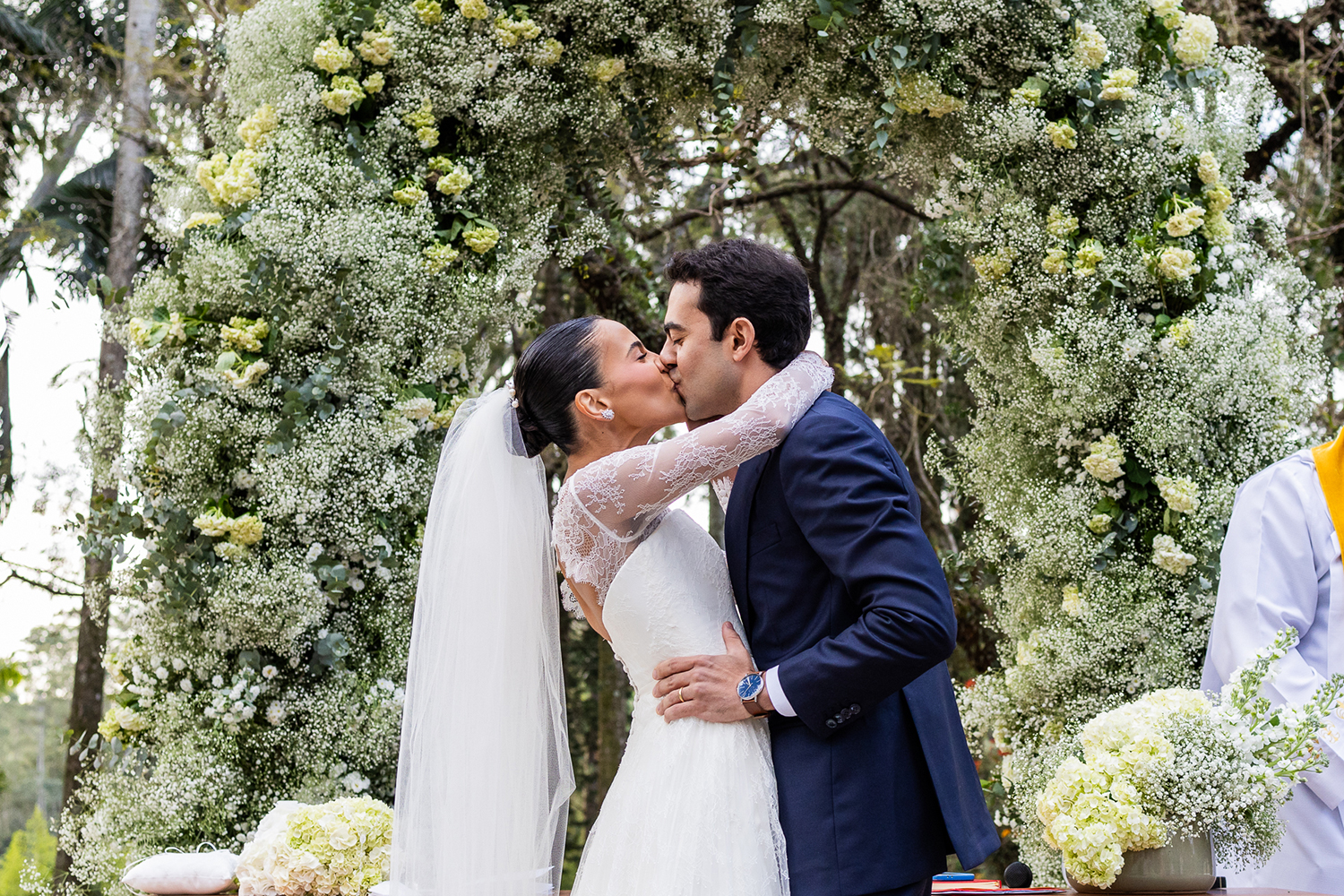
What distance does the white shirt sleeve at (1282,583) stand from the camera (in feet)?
10.3

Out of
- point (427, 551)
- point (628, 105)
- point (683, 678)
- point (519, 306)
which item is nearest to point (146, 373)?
point (519, 306)

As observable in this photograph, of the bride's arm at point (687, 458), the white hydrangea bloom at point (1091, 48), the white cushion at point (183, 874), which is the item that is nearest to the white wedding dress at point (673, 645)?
the bride's arm at point (687, 458)

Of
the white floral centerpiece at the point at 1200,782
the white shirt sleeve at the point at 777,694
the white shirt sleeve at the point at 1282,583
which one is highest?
the white shirt sleeve at the point at 1282,583

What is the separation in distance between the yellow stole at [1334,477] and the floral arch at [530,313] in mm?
579

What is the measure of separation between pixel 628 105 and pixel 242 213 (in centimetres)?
153

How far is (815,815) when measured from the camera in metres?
2.23

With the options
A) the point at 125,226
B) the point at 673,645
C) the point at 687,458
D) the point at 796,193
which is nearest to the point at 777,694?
the point at 673,645

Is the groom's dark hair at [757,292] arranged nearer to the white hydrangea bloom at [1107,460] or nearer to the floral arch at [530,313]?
the floral arch at [530,313]

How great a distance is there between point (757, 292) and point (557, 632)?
1.03m

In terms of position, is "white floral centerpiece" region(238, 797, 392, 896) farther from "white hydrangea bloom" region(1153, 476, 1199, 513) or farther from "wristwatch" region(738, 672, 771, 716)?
"white hydrangea bloom" region(1153, 476, 1199, 513)

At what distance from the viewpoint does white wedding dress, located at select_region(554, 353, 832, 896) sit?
2.28m

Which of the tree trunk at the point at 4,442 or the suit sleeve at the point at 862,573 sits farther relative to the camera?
the tree trunk at the point at 4,442

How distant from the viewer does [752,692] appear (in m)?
2.31

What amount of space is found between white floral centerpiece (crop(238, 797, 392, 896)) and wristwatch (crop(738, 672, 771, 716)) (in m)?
1.37
